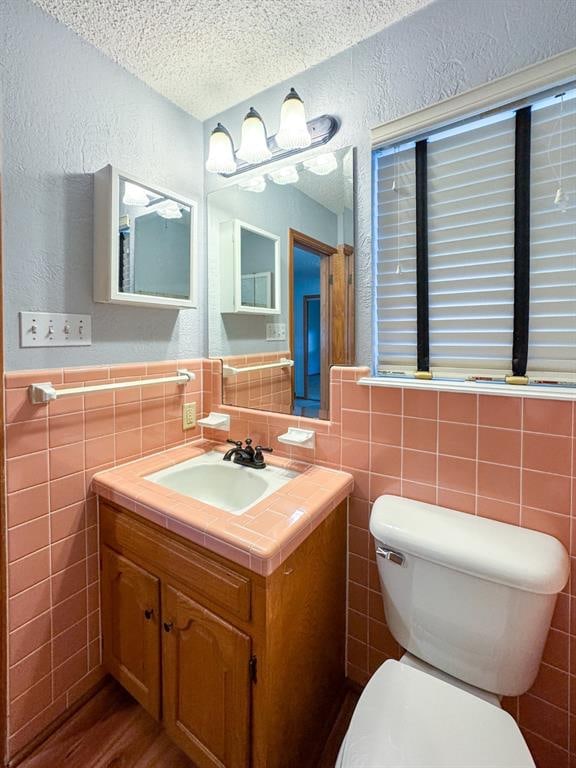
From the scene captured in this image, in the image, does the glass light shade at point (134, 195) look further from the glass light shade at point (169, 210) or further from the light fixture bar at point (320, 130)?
the light fixture bar at point (320, 130)

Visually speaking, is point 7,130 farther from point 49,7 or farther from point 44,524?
point 44,524

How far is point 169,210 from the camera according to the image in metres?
1.40

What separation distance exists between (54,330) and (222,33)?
116cm

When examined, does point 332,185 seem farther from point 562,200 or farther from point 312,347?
point 562,200

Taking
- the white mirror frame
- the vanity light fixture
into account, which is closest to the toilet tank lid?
the white mirror frame

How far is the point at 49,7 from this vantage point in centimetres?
111

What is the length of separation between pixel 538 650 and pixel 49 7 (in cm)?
231

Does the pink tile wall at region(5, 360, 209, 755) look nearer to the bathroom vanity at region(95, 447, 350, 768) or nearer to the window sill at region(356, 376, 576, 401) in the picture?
the bathroom vanity at region(95, 447, 350, 768)

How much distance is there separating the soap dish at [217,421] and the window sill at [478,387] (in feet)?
2.09

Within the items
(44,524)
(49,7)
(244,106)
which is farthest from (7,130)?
(44,524)

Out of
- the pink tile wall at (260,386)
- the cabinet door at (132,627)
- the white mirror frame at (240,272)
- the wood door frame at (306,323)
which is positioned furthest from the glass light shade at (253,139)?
the cabinet door at (132,627)

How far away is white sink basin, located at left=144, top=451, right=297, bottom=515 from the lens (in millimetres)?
1311

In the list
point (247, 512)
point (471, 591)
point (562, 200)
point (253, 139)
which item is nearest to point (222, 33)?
point (253, 139)

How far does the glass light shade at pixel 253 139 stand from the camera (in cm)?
132
